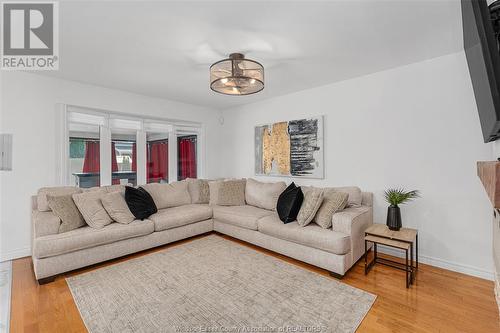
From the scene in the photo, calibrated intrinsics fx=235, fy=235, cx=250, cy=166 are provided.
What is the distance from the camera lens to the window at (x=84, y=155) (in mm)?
3566

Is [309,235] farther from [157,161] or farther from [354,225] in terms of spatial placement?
[157,161]

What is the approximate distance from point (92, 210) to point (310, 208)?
266 centimetres

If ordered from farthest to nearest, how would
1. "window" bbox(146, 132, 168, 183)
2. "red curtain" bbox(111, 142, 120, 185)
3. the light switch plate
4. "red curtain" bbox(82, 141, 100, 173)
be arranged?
"window" bbox(146, 132, 168, 183)
"red curtain" bbox(111, 142, 120, 185)
"red curtain" bbox(82, 141, 100, 173)
the light switch plate

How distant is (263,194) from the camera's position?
12.7 ft

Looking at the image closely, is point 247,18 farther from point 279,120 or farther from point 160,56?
point 279,120

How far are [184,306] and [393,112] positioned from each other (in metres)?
3.21

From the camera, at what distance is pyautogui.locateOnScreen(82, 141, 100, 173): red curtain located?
146 inches

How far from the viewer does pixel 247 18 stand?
1954mm

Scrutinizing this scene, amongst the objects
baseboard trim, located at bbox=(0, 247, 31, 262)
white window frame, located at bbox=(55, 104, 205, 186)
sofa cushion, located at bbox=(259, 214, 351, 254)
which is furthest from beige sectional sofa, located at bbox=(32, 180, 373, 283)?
white window frame, located at bbox=(55, 104, 205, 186)

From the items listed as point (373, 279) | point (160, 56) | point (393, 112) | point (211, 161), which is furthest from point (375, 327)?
point (211, 161)

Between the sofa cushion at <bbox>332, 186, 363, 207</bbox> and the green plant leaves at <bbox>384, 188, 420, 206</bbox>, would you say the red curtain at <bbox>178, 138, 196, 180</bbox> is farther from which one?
the green plant leaves at <bbox>384, 188, 420, 206</bbox>

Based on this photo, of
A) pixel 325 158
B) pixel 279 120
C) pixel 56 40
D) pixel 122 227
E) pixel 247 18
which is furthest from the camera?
pixel 279 120

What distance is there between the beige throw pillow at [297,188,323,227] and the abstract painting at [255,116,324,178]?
2.94 ft

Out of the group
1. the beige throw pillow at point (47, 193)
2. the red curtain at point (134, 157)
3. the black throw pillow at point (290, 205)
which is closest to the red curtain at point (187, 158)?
the red curtain at point (134, 157)
